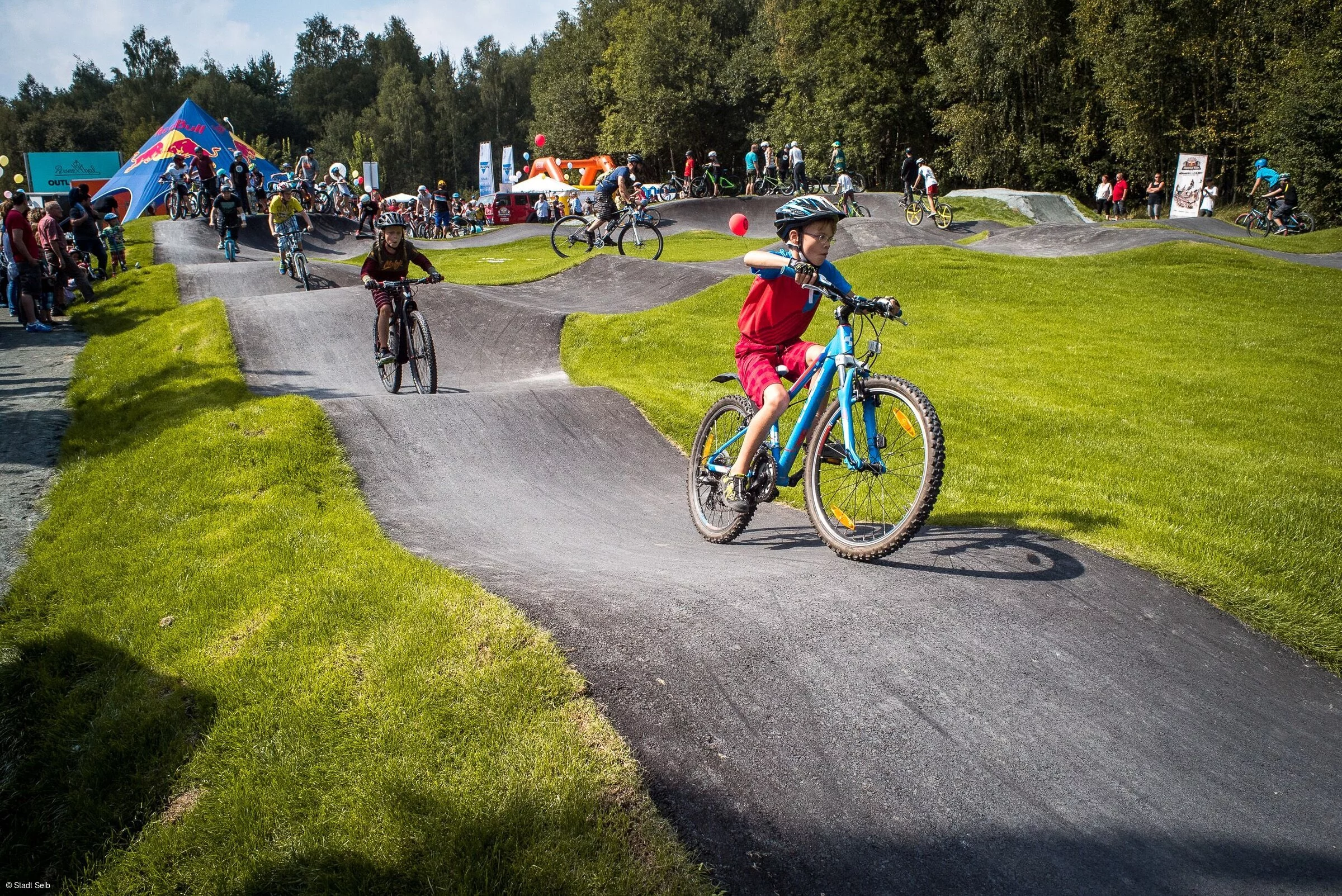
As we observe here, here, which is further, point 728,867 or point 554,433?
point 554,433

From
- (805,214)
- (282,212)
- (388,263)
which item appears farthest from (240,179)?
(805,214)

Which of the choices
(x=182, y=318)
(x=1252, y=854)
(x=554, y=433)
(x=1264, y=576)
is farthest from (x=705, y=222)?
(x=1252, y=854)

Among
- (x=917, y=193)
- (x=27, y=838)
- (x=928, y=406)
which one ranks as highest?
(x=917, y=193)

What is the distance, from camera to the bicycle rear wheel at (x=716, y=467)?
228 inches

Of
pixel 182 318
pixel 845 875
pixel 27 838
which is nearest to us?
pixel 845 875

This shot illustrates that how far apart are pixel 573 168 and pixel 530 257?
30.6 metres

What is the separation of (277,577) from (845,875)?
381cm

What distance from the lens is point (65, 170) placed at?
171 ft

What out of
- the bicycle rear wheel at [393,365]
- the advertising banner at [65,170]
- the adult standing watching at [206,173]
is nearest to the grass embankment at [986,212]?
the bicycle rear wheel at [393,365]

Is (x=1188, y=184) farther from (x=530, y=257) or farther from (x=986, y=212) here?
(x=530, y=257)

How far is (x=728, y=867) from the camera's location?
2.50 meters

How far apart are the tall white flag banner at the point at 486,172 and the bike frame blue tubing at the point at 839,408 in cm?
5155

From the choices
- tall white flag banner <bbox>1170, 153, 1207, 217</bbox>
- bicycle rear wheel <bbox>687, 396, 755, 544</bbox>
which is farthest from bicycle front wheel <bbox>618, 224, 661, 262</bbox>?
tall white flag banner <bbox>1170, 153, 1207, 217</bbox>

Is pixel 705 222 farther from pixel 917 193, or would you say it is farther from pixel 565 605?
pixel 565 605
